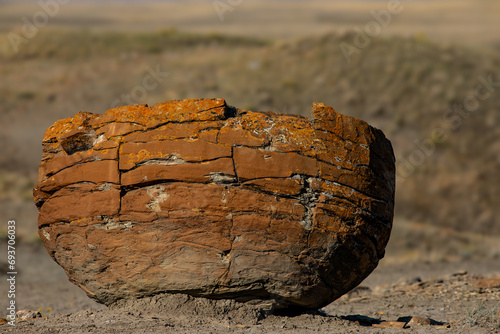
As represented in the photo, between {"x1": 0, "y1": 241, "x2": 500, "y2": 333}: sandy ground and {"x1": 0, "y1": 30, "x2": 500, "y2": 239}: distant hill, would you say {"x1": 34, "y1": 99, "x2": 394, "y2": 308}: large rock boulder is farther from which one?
{"x1": 0, "y1": 30, "x2": 500, "y2": 239}: distant hill

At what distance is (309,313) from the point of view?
24.2 ft

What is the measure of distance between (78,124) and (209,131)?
5.59ft

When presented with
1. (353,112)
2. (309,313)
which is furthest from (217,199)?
(353,112)

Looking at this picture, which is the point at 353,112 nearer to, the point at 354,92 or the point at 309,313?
the point at 354,92

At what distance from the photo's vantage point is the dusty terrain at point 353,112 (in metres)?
11.6

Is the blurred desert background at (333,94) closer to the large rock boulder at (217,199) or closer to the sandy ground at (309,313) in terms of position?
the sandy ground at (309,313)

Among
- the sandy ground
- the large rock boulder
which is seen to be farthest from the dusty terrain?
the large rock boulder

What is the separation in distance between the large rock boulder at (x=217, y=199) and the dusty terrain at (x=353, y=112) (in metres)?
0.76

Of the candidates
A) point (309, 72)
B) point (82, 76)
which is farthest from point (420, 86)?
point (82, 76)

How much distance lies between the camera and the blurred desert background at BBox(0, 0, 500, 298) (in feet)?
76.5

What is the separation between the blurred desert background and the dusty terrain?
0.07m

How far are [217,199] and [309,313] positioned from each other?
216 centimetres

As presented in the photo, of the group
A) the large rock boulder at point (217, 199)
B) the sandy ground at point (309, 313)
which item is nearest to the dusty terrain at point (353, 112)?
the sandy ground at point (309, 313)

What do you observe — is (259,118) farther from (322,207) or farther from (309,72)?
(309,72)
